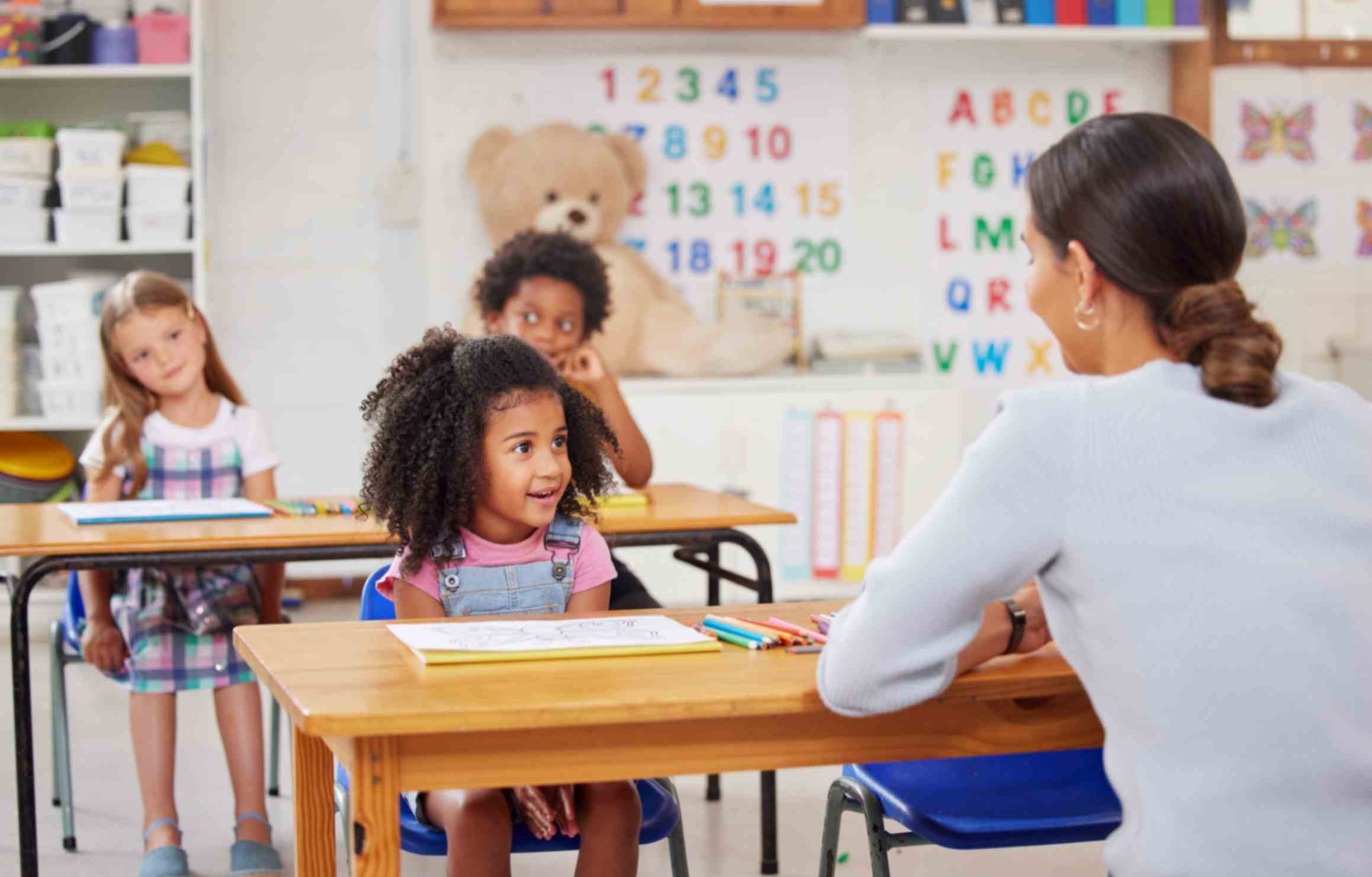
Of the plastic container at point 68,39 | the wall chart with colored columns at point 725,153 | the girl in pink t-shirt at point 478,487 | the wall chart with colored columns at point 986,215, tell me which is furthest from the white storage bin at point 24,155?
the girl in pink t-shirt at point 478,487

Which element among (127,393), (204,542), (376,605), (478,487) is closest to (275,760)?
(127,393)

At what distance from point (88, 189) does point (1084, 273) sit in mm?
3471

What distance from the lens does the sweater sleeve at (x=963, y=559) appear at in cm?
118

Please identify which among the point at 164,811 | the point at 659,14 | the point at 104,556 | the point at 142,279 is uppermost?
the point at 659,14

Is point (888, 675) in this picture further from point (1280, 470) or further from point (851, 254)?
point (851, 254)

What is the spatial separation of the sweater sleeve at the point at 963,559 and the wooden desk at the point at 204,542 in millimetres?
851

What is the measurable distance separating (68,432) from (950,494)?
3879 millimetres

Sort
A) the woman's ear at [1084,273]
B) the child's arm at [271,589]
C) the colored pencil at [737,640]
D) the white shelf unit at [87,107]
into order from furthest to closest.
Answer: the white shelf unit at [87,107] → the child's arm at [271,589] → the colored pencil at [737,640] → the woman's ear at [1084,273]

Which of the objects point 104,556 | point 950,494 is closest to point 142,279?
point 104,556

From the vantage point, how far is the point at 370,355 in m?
4.86

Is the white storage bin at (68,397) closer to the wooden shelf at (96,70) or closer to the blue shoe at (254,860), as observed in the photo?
the wooden shelf at (96,70)

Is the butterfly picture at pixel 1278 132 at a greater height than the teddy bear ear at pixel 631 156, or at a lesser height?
greater

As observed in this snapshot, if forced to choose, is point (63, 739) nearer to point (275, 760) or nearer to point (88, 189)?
point (275, 760)

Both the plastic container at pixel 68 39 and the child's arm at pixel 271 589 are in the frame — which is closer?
the child's arm at pixel 271 589
